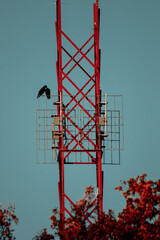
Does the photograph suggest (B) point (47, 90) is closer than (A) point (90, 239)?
No

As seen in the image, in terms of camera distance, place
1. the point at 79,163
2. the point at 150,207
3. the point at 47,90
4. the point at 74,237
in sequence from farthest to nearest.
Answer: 1. the point at 47,90
2. the point at 79,163
3. the point at 150,207
4. the point at 74,237

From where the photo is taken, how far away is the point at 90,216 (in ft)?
174

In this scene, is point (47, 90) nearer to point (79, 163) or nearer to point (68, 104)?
point (68, 104)

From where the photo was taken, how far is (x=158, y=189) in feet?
179

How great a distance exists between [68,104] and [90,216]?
29.4 feet

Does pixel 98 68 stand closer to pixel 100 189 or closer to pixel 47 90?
pixel 47 90

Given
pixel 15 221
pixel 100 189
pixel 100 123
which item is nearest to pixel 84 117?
pixel 100 123

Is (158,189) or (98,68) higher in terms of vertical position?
(98,68)

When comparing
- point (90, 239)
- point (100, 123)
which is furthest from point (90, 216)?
point (100, 123)

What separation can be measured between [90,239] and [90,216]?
2.76m

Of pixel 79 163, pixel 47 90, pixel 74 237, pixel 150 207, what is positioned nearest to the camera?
pixel 74 237

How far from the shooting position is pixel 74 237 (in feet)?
165

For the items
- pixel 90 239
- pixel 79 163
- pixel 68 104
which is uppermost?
pixel 68 104

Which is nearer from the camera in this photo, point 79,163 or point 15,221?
point 15,221
